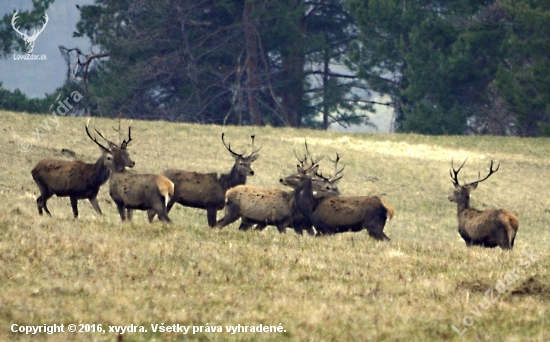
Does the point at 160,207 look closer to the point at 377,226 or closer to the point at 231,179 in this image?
the point at 231,179

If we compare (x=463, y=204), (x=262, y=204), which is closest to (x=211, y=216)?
(x=262, y=204)

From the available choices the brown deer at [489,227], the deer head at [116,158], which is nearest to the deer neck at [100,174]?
the deer head at [116,158]

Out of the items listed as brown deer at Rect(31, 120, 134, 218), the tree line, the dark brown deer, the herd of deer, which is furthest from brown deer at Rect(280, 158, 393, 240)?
the tree line

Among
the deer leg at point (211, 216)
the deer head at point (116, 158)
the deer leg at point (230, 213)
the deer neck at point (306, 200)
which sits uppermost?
the deer head at point (116, 158)

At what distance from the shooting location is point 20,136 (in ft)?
94.9

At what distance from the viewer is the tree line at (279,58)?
1864 inches

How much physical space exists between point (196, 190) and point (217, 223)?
0.98m

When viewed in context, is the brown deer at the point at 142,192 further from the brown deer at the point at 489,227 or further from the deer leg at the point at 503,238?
the deer leg at the point at 503,238

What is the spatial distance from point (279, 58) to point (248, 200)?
36224mm

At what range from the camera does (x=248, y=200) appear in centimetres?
1653

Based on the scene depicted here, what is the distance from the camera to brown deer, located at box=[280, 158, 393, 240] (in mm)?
15812

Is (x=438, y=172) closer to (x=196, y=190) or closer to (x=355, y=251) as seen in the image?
(x=196, y=190)

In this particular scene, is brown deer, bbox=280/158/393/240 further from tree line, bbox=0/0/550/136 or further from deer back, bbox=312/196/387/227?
tree line, bbox=0/0/550/136

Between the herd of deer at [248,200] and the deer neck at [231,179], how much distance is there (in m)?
0.22
